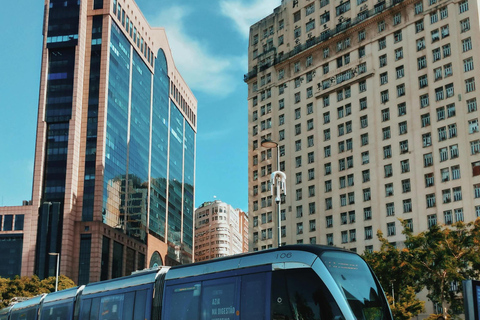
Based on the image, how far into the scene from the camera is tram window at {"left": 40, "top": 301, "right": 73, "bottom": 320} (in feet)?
94.6

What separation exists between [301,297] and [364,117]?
6871 centimetres

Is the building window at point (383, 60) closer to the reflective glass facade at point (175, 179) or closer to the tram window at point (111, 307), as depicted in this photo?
the tram window at point (111, 307)

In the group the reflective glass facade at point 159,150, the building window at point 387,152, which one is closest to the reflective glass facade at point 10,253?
the reflective glass facade at point 159,150

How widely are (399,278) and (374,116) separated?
38743 millimetres

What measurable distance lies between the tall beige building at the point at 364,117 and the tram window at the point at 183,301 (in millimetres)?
53902

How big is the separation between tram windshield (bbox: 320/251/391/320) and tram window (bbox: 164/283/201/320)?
17.6 feet

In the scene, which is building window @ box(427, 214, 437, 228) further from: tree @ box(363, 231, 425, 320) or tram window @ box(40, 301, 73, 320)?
tram window @ box(40, 301, 73, 320)

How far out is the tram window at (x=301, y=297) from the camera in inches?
645

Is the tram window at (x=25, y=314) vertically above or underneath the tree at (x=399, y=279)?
underneath

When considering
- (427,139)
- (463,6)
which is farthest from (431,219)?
(463,6)

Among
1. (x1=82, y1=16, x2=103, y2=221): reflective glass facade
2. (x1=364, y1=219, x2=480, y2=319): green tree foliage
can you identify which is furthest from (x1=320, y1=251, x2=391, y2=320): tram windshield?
(x1=82, y1=16, x2=103, y2=221): reflective glass facade

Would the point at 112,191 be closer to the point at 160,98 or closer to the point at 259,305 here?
the point at 160,98

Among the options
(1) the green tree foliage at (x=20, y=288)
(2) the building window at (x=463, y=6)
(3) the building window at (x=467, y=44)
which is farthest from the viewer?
(1) the green tree foliage at (x=20, y=288)

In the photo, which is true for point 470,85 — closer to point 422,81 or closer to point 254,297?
point 422,81
